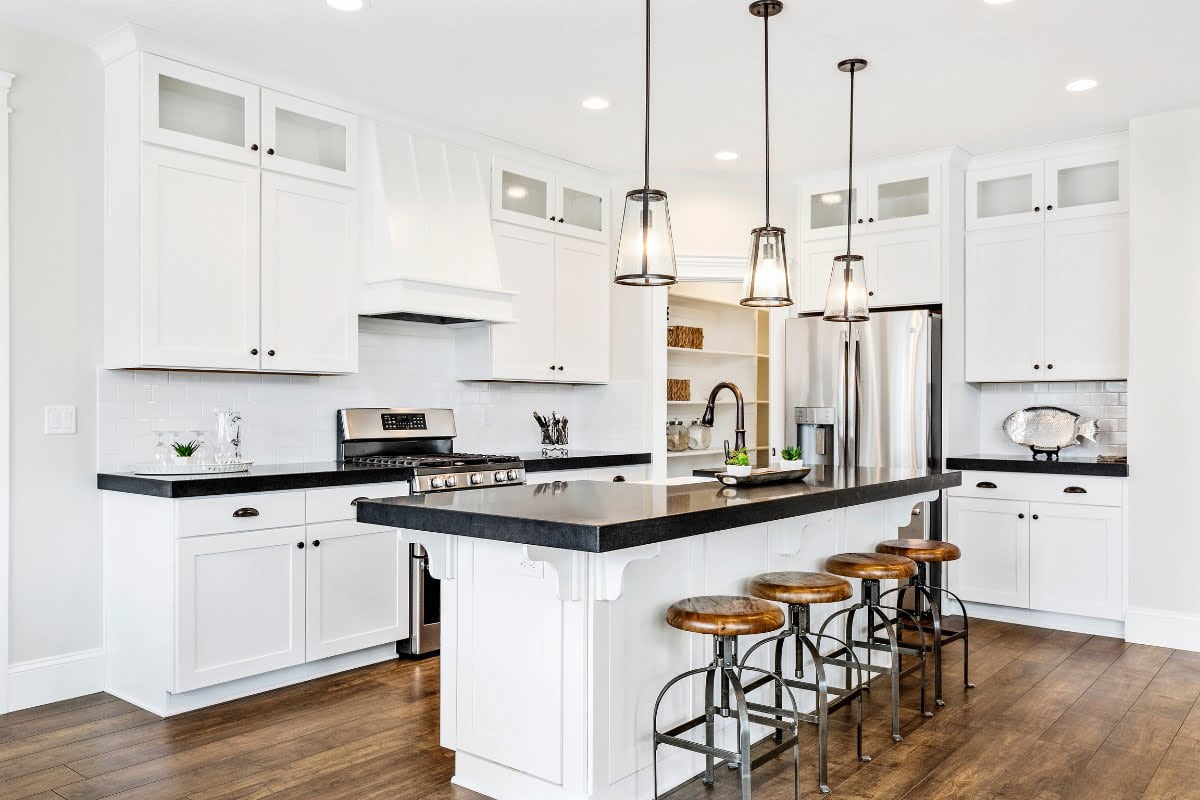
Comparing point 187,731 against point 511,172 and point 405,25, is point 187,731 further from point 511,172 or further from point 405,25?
point 511,172

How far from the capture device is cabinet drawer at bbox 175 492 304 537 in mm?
3441

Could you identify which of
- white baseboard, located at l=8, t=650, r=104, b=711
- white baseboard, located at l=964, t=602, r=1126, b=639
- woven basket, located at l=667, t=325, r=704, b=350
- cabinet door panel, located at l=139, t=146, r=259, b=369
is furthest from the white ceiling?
white baseboard, located at l=964, t=602, r=1126, b=639

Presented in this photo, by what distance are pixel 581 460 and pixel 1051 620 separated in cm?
267

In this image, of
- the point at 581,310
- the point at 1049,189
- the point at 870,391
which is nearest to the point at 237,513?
the point at 581,310

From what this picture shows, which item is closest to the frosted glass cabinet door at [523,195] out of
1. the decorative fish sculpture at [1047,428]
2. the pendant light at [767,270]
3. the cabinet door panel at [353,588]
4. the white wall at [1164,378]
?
the cabinet door panel at [353,588]

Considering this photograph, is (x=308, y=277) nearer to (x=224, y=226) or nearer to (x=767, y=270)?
(x=224, y=226)

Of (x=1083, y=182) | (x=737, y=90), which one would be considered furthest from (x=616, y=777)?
(x=1083, y=182)

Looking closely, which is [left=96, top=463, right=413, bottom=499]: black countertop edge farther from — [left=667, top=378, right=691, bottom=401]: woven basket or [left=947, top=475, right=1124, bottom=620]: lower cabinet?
[left=947, top=475, right=1124, bottom=620]: lower cabinet

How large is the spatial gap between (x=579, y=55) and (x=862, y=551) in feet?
7.97

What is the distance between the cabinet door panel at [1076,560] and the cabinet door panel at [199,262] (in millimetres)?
4091

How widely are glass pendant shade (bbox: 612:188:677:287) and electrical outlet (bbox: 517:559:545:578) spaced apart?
89 centimetres

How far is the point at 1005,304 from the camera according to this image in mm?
5312

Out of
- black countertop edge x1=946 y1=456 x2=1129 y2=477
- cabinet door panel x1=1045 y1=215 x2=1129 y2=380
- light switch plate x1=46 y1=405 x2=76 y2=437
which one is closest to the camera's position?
light switch plate x1=46 y1=405 x2=76 y2=437

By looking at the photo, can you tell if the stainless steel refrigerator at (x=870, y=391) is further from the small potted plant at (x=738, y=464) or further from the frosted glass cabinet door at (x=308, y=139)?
the frosted glass cabinet door at (x=308, y=139)
